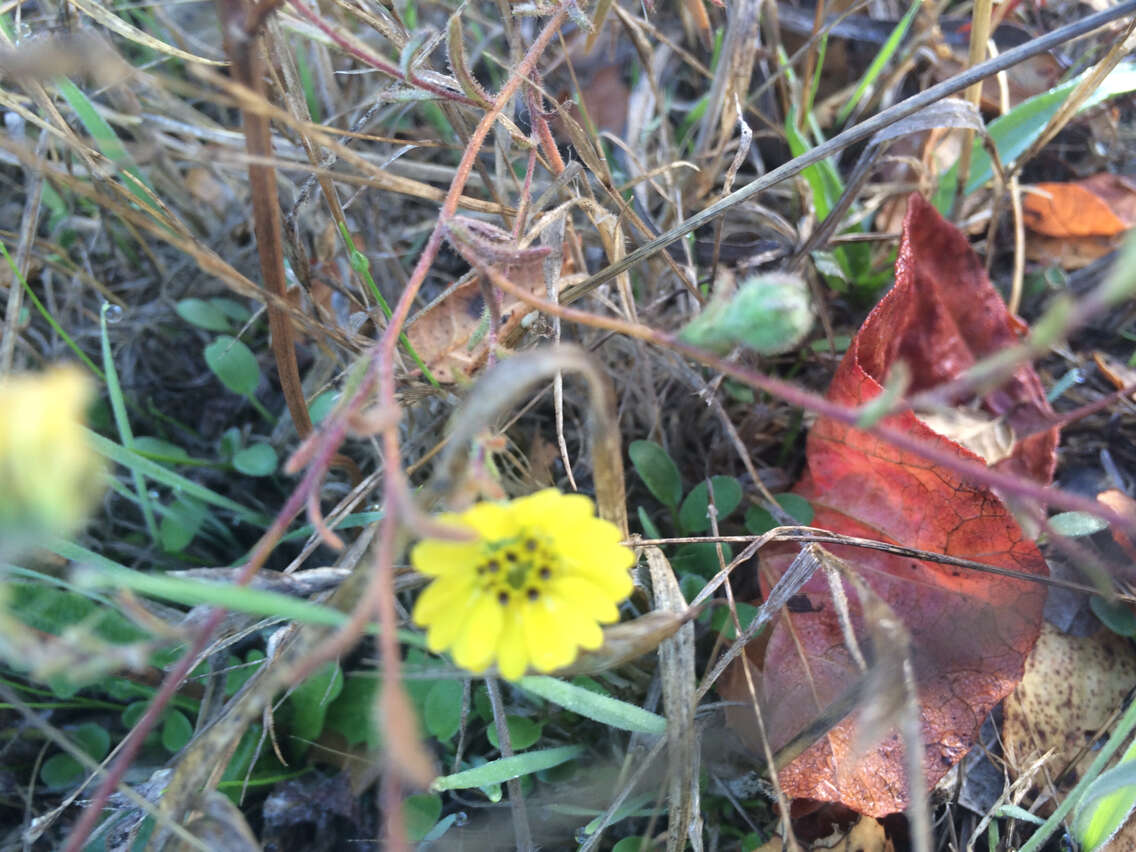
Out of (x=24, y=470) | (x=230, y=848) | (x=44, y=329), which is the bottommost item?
(x=230, y=848)

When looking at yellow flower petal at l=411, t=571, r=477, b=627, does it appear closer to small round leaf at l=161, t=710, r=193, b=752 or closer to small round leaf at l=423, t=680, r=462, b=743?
small round leaf at l=423, t=680, r=462, b=743

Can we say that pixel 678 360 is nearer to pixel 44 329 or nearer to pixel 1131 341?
pixel 1131 341

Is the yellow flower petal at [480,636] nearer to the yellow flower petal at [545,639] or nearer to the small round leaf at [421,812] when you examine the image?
the yellow flower petal at [545,639]

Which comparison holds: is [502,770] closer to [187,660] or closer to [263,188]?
[187,660]

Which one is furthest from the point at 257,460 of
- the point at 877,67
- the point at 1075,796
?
the point at 877,67

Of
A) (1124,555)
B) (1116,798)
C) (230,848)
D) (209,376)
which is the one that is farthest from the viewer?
(209,376)

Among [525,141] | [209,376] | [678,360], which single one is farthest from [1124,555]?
[209,376]

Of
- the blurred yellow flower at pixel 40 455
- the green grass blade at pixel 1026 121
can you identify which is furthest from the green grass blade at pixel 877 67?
the blurred yellow flower at pixel 40 455
